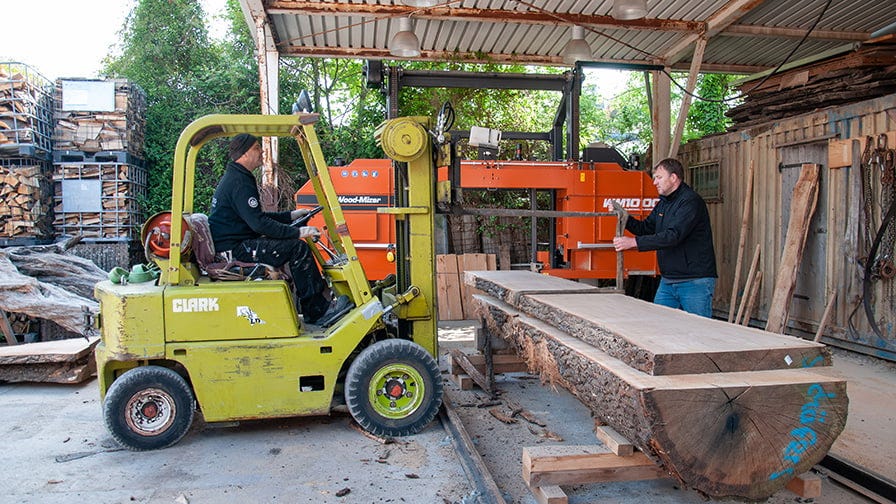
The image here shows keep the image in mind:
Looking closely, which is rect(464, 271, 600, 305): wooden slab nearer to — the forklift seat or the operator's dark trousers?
the operator's dark trousers

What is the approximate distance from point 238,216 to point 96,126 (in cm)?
737

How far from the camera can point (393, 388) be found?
482 cm

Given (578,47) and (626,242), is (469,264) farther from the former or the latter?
(626,242)

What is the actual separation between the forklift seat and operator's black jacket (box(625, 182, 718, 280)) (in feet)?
9.97

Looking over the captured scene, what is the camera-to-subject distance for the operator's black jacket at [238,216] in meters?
4.83

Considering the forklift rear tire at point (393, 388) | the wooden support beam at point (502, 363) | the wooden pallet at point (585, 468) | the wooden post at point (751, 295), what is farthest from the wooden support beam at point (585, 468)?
the wooden post at point (751, 295)

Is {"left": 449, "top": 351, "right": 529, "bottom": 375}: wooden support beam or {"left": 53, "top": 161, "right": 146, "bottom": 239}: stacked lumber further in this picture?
{"left": 53, "top": 161, "right": 146, "bottom": 239}: stacked lumber

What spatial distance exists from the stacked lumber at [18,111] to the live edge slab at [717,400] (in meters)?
9.68

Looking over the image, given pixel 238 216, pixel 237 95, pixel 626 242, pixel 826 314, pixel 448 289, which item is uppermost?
pixel 237 95

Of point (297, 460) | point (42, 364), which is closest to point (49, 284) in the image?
point (42, 364)

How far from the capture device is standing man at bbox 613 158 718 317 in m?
5.43

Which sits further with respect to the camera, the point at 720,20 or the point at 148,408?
the point at 720,20

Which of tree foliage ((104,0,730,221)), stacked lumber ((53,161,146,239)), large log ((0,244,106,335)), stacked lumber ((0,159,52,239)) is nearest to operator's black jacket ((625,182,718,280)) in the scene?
large log ((0,244,106,335))

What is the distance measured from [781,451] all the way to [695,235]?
296cm
